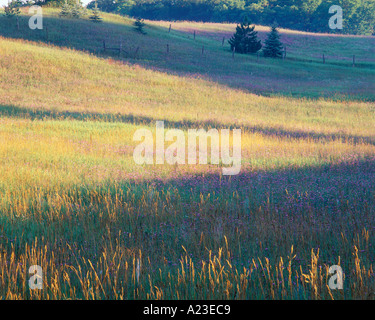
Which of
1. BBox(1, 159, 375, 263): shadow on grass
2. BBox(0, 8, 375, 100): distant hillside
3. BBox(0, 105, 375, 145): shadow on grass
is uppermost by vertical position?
BBox(0, 8, 375, 100): distant hillside

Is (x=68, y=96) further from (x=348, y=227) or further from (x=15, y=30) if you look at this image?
(x=15, y=30)

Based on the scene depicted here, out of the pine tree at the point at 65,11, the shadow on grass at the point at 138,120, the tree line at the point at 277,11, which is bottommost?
the shadow on grass at the point at 138,120

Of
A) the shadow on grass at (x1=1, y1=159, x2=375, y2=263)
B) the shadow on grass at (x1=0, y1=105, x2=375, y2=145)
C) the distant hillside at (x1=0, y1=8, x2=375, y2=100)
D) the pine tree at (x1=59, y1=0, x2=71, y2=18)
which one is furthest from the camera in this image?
the pine tree at (x1=59, y1=0, x2=71, y2=18)

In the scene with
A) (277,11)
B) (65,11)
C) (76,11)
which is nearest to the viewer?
Answer: (65,11)

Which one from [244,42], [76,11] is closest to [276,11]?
[244,42]

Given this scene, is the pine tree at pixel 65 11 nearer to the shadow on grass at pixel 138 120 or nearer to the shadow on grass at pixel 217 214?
the shadow on grass at pixel 138 120

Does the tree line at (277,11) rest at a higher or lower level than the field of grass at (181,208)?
higher

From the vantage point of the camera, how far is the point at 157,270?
12.7 ft

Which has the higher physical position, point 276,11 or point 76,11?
point 276,11

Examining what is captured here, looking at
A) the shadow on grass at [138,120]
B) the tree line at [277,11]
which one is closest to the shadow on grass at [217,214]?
Result: the shadow on grass at [138,120]

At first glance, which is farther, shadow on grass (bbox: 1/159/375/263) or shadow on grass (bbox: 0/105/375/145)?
shadow on grass (bbox: 0/105/375/145)

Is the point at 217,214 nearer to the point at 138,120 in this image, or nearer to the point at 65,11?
the point at 138,120

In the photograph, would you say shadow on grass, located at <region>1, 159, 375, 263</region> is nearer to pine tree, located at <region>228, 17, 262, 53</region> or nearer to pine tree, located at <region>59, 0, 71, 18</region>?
pine tree, located at <region>228, 17, 262, 53</region>

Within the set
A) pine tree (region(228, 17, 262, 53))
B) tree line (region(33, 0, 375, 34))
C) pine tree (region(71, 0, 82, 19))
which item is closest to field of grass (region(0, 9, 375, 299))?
pine tree (region(228, 17, 262, 53))
